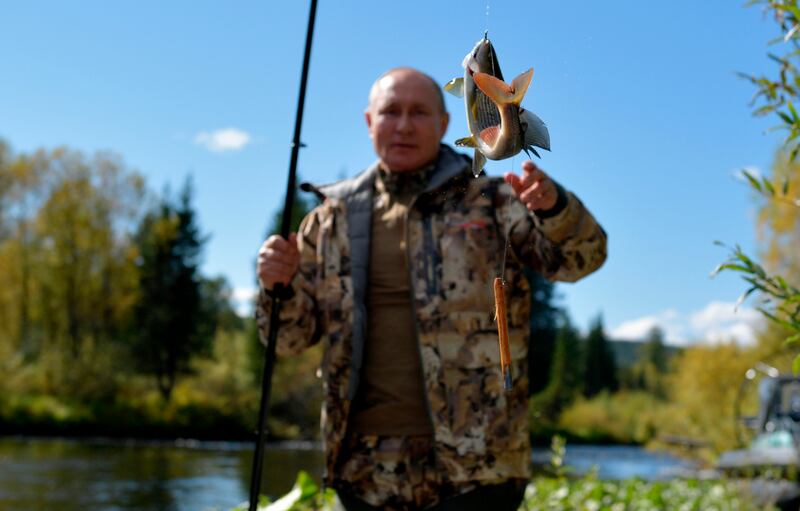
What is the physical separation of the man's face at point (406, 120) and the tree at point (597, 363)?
4371cm

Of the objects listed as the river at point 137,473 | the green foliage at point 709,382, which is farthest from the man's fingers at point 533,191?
the green foliage at point 709,382

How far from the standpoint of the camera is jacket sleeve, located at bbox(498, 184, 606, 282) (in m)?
2.15

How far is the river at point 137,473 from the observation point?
13094 millimetres

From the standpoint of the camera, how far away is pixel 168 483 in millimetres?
16250

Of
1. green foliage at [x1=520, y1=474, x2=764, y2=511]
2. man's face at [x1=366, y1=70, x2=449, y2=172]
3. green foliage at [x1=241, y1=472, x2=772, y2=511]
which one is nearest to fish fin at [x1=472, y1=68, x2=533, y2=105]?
man's face at [x1=366, y1=70, x2=449, y2=172]

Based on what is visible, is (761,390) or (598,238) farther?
(761,390)

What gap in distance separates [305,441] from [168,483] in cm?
1780

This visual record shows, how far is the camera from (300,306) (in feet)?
8.45

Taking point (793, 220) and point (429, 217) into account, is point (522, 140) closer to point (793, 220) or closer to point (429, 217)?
point (429, 217)

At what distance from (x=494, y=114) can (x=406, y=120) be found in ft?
4.96

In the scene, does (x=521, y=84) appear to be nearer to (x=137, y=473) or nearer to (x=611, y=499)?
(x=611, y=499)

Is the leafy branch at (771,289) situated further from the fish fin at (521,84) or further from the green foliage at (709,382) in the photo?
the green foliage at (709,382)

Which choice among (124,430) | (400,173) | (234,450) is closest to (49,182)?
(124,430)

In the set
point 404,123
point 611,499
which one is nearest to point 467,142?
point 404,123
